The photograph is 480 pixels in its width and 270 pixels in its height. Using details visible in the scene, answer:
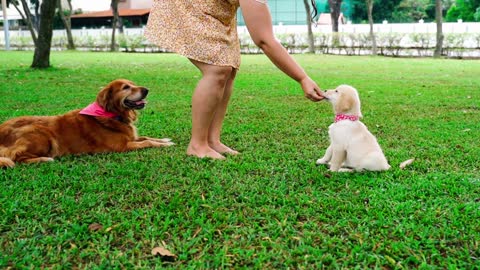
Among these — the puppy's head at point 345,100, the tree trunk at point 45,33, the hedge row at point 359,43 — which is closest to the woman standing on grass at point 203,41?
the puppy's head at point 345,100

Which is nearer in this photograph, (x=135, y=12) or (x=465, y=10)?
(x=465, y=10)

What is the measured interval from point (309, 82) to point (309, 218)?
111 centimetres

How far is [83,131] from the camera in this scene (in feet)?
14.1

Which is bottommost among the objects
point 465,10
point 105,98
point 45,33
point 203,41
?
point 105,98

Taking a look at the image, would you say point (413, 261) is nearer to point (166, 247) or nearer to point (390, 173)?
point (166, 247)

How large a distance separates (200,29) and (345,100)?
1211mm

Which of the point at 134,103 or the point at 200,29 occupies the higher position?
the point at 200,29

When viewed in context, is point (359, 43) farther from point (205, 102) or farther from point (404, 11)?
point (205, 102)

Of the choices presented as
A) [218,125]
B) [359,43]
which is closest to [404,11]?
[359,43]

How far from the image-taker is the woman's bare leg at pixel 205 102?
3971mm

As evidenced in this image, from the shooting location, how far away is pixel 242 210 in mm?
2893

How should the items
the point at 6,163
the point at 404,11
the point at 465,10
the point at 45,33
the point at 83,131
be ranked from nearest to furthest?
1. the point at 6,163
2. the point at 83,131
3. the point at 45,33
4. the point at 465,10
5. the point at 404,11

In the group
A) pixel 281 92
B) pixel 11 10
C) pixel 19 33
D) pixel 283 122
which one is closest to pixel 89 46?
pixel 19 33

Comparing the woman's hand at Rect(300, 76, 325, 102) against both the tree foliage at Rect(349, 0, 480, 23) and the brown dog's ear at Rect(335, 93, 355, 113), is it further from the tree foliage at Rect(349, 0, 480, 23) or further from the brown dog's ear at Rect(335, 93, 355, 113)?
the tree foliage at Rect(349, 0, 480, 23)
